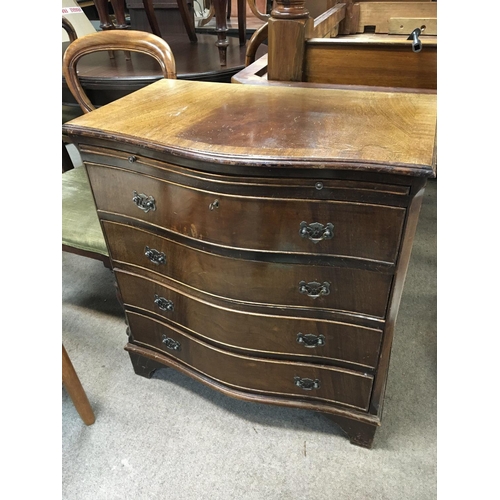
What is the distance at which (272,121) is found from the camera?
0.93 metres

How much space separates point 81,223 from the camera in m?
1.44

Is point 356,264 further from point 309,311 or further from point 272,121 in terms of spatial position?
point 272,121

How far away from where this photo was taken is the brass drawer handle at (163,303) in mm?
1152

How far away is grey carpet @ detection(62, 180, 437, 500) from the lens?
113 cm

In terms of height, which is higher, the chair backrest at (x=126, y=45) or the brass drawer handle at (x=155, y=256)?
the chair backrest at (x=126, y=45)

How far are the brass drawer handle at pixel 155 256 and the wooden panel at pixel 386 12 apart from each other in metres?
1.44

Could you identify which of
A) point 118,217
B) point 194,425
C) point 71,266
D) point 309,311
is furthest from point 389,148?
point 71,266

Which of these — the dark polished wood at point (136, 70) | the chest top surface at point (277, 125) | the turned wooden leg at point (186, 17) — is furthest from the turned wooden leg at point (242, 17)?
the chest top surface at point (277, 125)

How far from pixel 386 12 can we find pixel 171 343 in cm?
163

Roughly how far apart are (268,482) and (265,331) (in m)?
0.46

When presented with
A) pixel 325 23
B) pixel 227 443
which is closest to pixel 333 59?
pixel 325 23

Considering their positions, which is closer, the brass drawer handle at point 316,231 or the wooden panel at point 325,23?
the brass drawer handle at point 316,231

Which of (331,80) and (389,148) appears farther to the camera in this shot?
(331,80)

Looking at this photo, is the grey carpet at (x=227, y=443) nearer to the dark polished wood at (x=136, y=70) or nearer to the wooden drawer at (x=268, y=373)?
the wooden drawer at (x=268, y=373)
